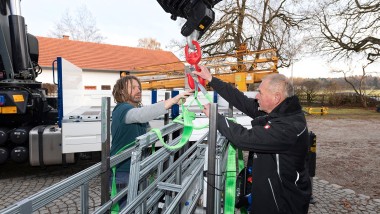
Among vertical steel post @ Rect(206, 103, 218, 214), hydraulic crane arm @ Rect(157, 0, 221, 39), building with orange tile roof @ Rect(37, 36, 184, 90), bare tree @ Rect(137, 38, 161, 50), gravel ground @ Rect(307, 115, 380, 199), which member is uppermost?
bare tree @ Rect(137, 38, 161, 50)

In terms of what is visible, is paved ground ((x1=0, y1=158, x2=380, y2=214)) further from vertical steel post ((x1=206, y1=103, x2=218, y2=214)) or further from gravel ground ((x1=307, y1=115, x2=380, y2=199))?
vertical steel post ((x1=206, y1=103, x2=218, y2=214))

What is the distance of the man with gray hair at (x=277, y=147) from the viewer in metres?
1.75

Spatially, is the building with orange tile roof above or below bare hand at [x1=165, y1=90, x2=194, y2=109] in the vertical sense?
above

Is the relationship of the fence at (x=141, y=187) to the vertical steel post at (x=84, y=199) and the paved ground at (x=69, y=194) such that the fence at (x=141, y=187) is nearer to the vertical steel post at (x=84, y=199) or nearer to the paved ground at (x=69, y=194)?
the vertical steel post at (x=84, y=199)

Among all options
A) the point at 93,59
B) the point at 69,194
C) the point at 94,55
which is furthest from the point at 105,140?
the point at 94,55

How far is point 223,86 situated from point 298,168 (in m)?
1.09

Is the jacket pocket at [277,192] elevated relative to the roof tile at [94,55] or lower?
lower

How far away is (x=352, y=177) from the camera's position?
17.1 feet

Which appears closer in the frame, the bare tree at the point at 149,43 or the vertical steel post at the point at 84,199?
the vertical steel post at the point at 84,199

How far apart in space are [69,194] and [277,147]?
3.57 m

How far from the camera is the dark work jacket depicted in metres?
1.74

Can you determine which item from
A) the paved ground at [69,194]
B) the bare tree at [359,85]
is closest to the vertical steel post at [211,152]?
the paved ground at [69,194]

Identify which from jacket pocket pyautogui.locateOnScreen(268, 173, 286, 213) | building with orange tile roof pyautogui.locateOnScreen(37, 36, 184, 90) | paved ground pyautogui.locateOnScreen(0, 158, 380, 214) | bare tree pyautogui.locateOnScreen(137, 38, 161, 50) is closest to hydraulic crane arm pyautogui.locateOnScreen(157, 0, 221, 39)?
jacket pocket pyautogui.locateOnScreen(268, 173, 286, 213)

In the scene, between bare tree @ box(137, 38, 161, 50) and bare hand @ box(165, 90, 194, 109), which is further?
bare tree @ box(137, 38, 161, 50)
